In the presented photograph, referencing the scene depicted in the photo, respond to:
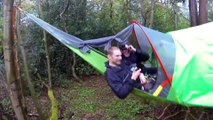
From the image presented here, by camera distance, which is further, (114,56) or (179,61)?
(114,56)

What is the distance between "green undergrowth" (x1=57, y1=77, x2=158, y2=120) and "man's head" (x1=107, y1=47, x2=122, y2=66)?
1.10 meters

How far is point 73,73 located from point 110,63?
2.56 meters

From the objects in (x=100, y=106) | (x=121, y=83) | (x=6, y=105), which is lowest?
(x=100, y=106)

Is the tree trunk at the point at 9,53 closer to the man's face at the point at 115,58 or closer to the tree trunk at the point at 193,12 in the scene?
the man's face at the point at 115,58

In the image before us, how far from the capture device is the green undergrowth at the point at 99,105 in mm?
3857

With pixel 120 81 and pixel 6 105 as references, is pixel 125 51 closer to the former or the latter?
pixel 120 81

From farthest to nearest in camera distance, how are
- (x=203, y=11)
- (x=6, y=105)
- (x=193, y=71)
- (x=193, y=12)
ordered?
1. (x=193, y=12)
2. (x=203, y=11)
3. (x=6, y=105)
4. (x=193, y=71)

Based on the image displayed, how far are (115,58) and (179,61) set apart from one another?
0.54 m

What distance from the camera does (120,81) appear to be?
2.54 m

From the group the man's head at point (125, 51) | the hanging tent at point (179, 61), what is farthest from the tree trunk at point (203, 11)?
the man's head at point (125, 51)

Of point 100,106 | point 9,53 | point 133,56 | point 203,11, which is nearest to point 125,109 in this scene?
point 100,106

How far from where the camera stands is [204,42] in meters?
2.44

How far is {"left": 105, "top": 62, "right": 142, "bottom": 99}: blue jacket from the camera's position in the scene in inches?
98.0

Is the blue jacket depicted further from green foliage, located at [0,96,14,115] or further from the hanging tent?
green foliage, located at [0,96,14,115]
